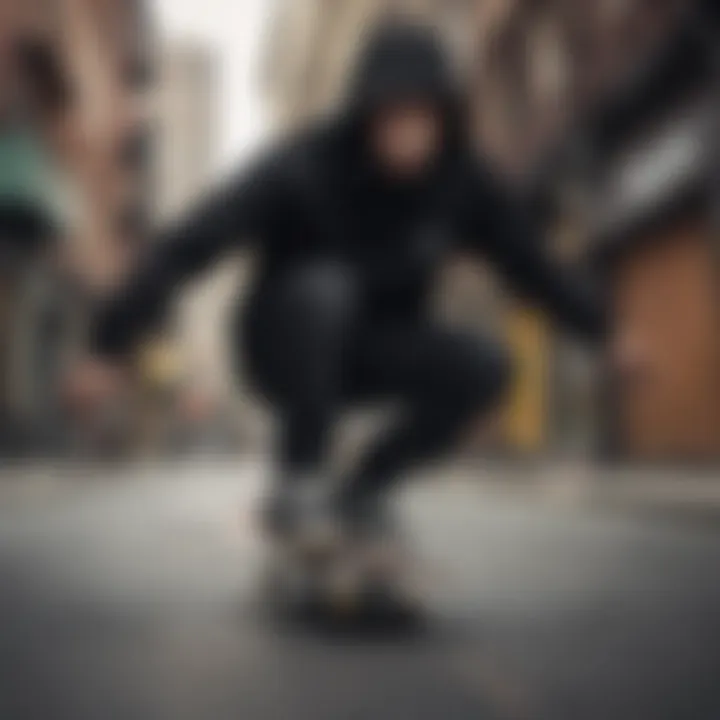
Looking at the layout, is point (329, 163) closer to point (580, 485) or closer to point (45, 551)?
point (45, 551)

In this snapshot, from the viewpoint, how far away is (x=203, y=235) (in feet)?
6.36

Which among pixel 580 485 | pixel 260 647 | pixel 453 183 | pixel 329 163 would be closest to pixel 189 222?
pixel 329 163

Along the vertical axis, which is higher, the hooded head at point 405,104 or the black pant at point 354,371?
the hooded head at point 405,104

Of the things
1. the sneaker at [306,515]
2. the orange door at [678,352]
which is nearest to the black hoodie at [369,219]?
the sneaker at [306,515]

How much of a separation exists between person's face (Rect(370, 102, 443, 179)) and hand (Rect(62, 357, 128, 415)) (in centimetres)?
46

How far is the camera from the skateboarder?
1.92 metres

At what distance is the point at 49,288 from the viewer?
2.51m

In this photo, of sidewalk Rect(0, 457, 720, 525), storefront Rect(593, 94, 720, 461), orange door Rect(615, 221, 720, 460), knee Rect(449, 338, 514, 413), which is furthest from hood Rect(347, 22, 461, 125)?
orange door Rect(615, 221, 720, 460)

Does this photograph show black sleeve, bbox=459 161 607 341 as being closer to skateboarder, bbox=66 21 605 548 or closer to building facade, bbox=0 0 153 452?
skateboarder, bbox=66 21 605 548

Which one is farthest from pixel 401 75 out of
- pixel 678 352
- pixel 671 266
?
pixel 671 266

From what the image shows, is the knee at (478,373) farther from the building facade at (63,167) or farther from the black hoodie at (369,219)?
the building facade at (63,167)

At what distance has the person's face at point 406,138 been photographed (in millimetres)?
1900

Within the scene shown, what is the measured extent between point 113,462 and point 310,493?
339 mm

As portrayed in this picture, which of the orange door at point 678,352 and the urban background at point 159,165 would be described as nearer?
the urban background at point 159,165
